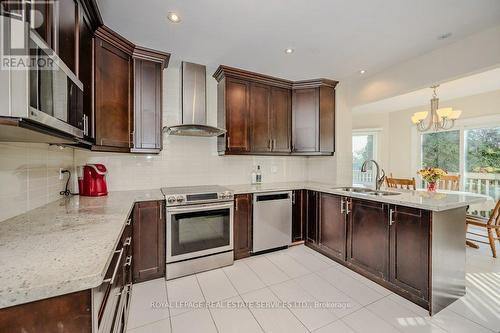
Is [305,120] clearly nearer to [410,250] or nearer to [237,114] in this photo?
[237,114]

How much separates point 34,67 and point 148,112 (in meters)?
1.70

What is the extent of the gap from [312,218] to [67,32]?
3208 millimetres

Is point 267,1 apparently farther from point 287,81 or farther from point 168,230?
point 168,230

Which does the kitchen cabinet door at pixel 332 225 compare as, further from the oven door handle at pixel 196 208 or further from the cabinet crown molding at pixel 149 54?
the cabinet crown molding at pixel 149 54

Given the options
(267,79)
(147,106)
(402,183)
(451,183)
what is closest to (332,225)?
(402,183)

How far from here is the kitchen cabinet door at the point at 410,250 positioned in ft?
6.19

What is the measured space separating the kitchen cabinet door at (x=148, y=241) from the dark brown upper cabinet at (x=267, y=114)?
1208 mm

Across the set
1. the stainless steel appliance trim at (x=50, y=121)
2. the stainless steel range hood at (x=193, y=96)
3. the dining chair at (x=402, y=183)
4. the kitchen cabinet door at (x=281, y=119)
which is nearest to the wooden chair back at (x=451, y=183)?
the dining chair at (x=402, y=183)

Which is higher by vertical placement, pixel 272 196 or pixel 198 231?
pixel 272 196

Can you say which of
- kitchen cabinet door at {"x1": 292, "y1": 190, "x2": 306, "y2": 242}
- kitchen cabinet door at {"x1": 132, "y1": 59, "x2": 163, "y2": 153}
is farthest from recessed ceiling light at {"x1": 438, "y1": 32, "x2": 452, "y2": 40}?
kitchen cabinet door at {"x1": 132, "y1": 59, "x2": 163, "y2": 153}

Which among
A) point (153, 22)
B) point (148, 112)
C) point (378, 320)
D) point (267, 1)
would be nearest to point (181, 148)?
point (148, 112)

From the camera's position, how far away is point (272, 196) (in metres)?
3.03

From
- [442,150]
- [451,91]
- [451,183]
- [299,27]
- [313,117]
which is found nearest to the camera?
[299,27]

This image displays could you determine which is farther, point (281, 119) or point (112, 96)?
point (281, 119)
